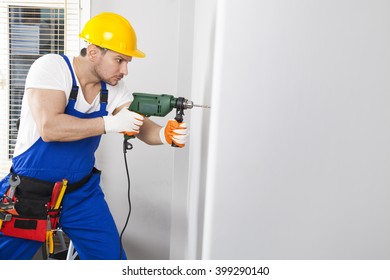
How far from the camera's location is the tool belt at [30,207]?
1.74 metres

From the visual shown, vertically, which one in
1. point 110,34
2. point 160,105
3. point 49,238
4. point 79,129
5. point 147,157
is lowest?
point 49,238

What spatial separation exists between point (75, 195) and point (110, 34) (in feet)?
→ 2.37

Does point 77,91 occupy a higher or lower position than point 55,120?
higher

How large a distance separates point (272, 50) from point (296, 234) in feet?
1.82

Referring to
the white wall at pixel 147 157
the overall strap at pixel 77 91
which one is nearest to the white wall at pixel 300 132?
the overall strap at pixel 77 91

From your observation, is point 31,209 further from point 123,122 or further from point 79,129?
point 123,122

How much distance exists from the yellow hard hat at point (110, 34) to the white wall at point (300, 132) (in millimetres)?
603

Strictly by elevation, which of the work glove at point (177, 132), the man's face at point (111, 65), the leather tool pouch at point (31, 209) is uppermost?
the man's face at point (111, 65)

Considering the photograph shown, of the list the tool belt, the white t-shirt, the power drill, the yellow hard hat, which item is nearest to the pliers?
the tool belt

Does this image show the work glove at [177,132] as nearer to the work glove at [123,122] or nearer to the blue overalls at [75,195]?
the work glove at [123,122]

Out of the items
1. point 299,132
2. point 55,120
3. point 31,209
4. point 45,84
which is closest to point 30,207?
point 31,209

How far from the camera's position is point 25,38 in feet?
8.81

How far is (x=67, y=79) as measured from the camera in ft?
5.68

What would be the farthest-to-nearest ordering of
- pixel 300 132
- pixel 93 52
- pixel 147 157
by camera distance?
pixel 147 157, pixel 93 52, pixel 300 132
